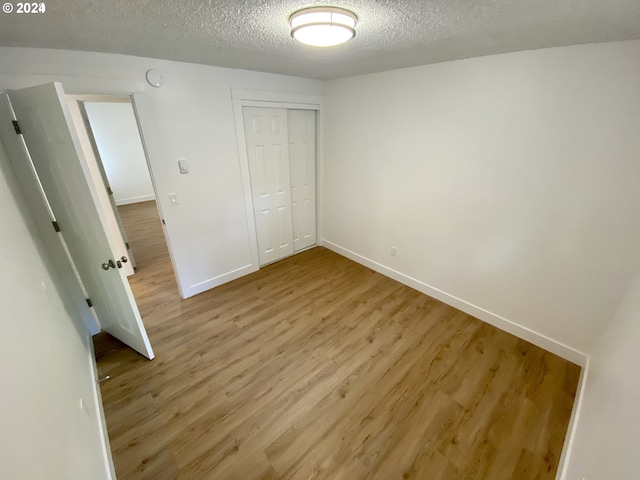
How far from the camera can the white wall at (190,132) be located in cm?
178

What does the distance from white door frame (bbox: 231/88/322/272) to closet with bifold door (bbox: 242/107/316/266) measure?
3.1 inches

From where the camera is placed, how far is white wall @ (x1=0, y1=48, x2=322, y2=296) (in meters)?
1.78

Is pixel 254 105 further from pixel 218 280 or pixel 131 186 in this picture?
pixel 131 186

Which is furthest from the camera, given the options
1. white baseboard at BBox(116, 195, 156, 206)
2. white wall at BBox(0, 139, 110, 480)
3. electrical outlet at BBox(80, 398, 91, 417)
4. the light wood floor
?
white baseboard at BBox(116, 195, 156, 206)

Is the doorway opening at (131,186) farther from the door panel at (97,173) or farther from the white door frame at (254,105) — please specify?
the white door frame at (254,105)

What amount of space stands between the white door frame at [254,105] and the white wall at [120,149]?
4288 millimetres

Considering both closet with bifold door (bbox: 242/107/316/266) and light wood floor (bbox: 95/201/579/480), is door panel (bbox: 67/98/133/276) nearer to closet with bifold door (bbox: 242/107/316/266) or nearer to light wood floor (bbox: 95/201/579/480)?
light wood floor (bbox: 95/201/579/480)

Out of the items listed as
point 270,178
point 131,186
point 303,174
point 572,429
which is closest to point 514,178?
point 572,429

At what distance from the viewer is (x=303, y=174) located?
11.6 feet

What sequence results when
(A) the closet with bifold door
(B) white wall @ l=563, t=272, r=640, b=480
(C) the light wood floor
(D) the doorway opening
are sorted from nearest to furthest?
1. (B) white wall @ l=563, t=272, r=640, b=480
2. (C) the light wood floor
3. (A) the closet with bifold door
4. (D) the doorway opening

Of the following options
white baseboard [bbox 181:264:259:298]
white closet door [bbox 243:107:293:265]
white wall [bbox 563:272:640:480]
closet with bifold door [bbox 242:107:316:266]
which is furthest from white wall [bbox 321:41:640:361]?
white baseboard [bbox 181:264:259:298]

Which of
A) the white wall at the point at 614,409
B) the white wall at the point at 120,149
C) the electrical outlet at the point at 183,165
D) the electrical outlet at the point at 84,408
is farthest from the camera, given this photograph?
the white wall at the point at 120,149

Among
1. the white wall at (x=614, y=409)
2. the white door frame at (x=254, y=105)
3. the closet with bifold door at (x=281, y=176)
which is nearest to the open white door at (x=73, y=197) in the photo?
the white door frame at (x=254, y=105)

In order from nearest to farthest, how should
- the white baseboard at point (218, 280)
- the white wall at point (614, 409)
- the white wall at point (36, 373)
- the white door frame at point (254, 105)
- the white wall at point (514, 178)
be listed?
1. the white wall at point (36, 373)
2. the white wall at point (614, 409)
3. the white wall at point (514, 178)
4. the white door frame at point (254, 105)
5. the white baseboard at point (218, 280)
